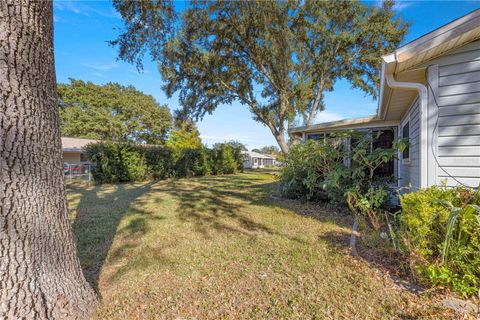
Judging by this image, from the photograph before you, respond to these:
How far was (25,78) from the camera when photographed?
58.6 inches

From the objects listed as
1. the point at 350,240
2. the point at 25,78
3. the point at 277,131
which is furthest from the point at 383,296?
the point at 277,131

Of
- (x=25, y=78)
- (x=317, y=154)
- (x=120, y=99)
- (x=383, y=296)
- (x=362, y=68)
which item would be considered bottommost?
(x=383, y=296)

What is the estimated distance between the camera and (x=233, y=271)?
8.52 feet

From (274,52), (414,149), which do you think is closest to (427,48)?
(414,149)

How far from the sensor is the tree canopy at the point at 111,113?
25.4 m

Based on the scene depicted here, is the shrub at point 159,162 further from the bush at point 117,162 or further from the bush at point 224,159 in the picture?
the bush at point 224,159

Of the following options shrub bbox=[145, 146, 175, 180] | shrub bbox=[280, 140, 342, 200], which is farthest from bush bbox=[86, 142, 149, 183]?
shrub bbox=[280, 140, 342, 200]

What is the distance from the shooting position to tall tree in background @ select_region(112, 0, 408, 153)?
10219 millimetres

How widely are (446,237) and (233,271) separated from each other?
6.90 feet

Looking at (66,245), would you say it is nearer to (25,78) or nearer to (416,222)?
(25,78)

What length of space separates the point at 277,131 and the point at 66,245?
12.1m

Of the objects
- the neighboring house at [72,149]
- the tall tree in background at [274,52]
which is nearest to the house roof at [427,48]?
the tall tree in background at [274,52]

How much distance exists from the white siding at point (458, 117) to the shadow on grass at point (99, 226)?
4.51 meters

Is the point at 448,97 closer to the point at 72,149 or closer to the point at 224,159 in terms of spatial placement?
the point at 224,159
